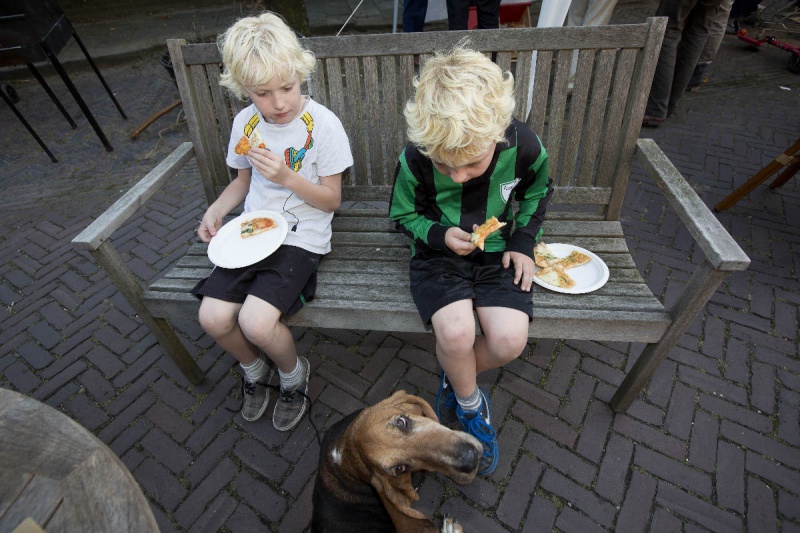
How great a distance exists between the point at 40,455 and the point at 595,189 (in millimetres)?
2836

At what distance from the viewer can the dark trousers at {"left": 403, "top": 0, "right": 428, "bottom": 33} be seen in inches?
220

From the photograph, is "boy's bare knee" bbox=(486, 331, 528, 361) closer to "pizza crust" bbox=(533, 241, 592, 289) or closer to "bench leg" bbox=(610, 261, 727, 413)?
"pizza crust" bbox=(533, 241, 592, 289)

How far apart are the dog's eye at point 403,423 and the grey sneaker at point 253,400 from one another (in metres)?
1.31

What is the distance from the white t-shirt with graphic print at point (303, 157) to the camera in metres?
2.30

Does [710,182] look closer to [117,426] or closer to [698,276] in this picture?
[698,276]

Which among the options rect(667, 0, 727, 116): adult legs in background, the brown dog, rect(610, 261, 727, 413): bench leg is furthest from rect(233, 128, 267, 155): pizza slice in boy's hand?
rect(667, 0, 727, 116): adult legs in background

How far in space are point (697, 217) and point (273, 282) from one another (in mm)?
2032

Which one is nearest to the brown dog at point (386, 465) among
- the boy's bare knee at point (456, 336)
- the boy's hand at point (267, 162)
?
the boy's bare knee at point (456, 336)

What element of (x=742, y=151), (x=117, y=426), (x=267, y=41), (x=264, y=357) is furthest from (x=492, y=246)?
(x=742, y=151)

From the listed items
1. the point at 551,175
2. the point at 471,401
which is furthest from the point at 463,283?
the point at 551,175

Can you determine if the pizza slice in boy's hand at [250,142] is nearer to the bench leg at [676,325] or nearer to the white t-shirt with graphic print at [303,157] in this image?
the white t-shirt with graphic print at [303,157]

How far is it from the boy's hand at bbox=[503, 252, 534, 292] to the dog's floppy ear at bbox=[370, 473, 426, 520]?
102 centimetres

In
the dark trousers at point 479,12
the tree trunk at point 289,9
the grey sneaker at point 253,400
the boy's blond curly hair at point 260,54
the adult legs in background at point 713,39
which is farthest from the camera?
the tree trunk at point 289,9

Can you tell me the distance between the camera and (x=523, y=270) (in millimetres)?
2113
